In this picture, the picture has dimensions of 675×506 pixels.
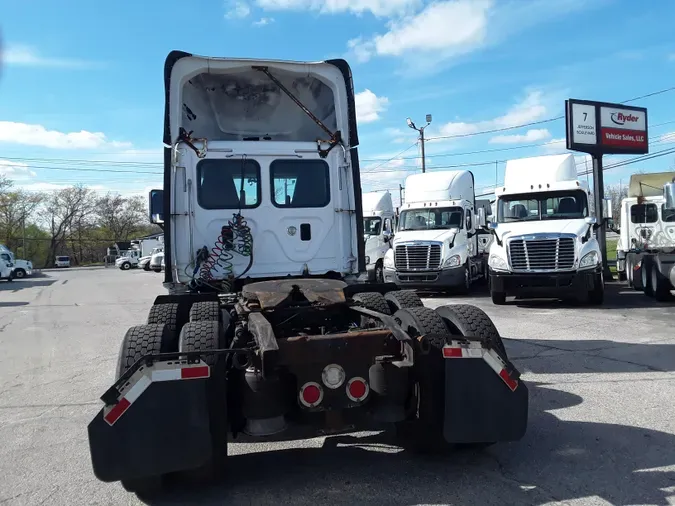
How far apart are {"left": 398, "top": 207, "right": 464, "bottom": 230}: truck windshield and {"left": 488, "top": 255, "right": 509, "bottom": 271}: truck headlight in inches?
137

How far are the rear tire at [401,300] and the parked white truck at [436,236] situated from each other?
1155cm

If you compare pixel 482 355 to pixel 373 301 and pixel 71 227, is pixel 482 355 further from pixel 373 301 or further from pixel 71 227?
pixel 71 227

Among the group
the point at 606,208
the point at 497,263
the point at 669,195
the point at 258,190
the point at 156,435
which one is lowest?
the point at 156,435

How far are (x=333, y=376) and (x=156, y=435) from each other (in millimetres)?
1113

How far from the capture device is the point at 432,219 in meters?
18.4

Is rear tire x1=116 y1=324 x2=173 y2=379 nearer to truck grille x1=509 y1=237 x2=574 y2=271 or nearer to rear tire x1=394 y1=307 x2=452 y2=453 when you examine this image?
rear tire x1=394 y1=307 x2=452 y2=453

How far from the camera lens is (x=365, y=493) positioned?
396 cm

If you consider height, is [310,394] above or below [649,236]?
below

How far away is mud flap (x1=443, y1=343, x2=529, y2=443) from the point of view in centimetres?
403

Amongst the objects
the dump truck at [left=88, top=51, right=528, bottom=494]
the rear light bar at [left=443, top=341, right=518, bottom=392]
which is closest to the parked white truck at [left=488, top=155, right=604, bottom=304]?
the dump truck at [left=88, top=51, right=528, bottom=494]

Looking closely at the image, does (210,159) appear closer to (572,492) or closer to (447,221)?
(572,492)

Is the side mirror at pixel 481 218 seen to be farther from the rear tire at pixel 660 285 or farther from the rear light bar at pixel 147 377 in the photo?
the rear light bar at pixel 147 377

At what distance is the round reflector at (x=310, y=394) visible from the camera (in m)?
3.83


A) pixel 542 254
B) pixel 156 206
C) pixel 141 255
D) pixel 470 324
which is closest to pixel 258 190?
pixel 156 206
